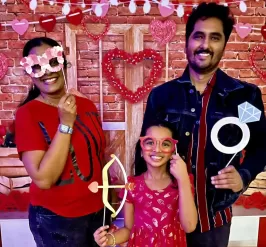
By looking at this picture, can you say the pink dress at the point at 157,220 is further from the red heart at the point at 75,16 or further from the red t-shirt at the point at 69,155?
the red heart at the point at 75,16

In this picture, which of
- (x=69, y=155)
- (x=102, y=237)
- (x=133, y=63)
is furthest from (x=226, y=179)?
(x=133, y=63)

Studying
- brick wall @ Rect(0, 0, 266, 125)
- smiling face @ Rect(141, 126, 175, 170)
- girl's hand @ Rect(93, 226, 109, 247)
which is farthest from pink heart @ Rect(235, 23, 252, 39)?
girl's hand @ Rect(93, 226, 109, 247)

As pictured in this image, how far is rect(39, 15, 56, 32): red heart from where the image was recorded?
2.10 m

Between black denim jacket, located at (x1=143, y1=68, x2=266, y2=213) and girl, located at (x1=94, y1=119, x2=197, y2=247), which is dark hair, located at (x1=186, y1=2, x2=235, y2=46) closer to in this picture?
black denim jacket, located at (x1=143, y1=68, x2=266, y2=213)

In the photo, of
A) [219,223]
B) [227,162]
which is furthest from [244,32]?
[219,223]

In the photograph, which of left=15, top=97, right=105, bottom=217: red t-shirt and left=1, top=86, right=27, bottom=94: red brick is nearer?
left=15, top=97, right=105, bottom=217: red t-shirt

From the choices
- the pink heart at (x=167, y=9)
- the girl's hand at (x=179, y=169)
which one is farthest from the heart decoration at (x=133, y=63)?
the girl's hand at (x=179, y=169)

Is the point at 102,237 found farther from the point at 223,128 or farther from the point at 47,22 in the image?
the point at 47,22

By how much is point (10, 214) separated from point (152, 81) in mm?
1307

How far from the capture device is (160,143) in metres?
1.19

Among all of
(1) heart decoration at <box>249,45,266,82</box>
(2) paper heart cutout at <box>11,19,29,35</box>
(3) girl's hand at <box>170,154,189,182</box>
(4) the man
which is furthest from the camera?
(1) heart decoration at <box>249,45,266,82</box>

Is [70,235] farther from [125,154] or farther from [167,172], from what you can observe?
[125,154]

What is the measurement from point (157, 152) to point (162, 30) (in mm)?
1228

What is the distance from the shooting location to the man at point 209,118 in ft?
4.07
